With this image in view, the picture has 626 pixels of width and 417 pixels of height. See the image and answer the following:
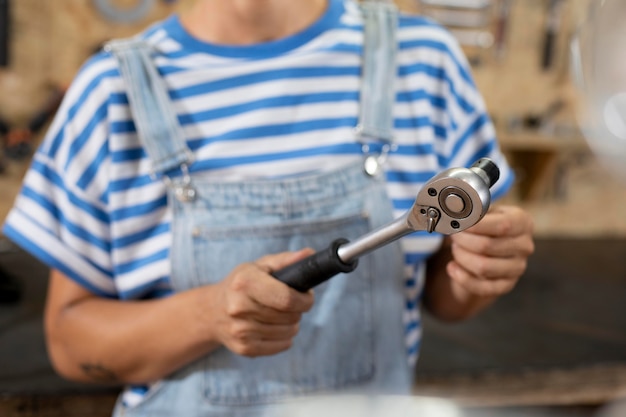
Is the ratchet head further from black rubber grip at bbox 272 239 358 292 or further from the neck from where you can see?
the neck

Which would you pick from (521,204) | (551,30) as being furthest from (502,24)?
(521,204)

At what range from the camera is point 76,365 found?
0.73 m

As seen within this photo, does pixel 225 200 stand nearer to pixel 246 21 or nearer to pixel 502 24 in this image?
pixel 246 21

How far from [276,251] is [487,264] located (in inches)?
8.4

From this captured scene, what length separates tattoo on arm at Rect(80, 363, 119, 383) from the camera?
711mm

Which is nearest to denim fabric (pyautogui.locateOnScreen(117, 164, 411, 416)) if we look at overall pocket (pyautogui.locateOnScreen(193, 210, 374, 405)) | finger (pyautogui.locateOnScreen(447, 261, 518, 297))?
overall pocket (pyautogui.locateOnScreen(193, 210, 374, 405))

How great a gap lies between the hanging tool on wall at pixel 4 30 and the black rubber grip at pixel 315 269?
1.15 meters

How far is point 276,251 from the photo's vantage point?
2.26ft

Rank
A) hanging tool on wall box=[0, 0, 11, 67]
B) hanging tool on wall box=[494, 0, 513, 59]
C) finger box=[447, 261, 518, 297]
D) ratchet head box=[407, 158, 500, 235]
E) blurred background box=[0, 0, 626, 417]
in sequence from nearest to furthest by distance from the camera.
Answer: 1. ratchet head box=[407, 158, 500, 235]
2. finger box=[447, 261, 518, 297]
3. blurred background box=[0, 0, 626, 417]
4. hanging tool on wall box=[0, 0, 11, 67]
5. hanging tool on wall box=[494, 0, 513, 59]

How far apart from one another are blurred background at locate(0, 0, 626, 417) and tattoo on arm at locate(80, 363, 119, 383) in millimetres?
241

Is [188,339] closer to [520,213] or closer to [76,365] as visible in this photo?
[76,365]

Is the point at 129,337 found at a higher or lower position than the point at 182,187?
lower

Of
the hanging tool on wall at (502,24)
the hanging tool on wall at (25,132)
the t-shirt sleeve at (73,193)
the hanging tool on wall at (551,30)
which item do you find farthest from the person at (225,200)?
the hanging tool on wall at (551,30)

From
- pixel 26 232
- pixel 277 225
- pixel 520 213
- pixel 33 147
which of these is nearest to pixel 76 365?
pixel 26 232
